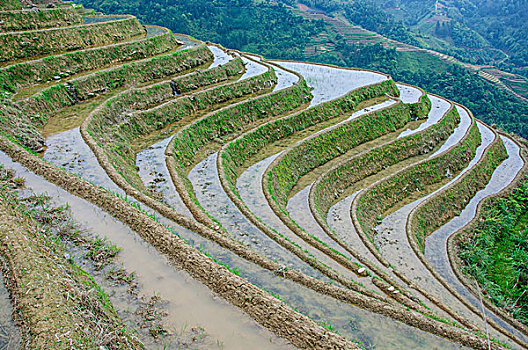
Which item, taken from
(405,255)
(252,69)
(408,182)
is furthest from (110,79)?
(405,255)

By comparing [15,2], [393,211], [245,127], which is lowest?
[393,211]

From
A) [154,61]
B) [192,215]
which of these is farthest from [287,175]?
[154,61]

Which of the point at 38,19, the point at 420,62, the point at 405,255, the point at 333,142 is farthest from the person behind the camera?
the point at 420,62

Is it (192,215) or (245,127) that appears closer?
(192,215)

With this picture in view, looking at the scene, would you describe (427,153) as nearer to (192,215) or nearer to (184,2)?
(192,215)

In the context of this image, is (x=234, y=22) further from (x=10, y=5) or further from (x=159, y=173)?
(x=159, y=173)

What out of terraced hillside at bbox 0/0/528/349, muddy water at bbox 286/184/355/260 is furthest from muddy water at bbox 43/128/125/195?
muddy water at bbox 286/184/355/260

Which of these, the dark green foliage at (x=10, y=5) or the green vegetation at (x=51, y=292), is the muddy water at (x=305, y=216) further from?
the dark green foliage at (x=10, y=5)
